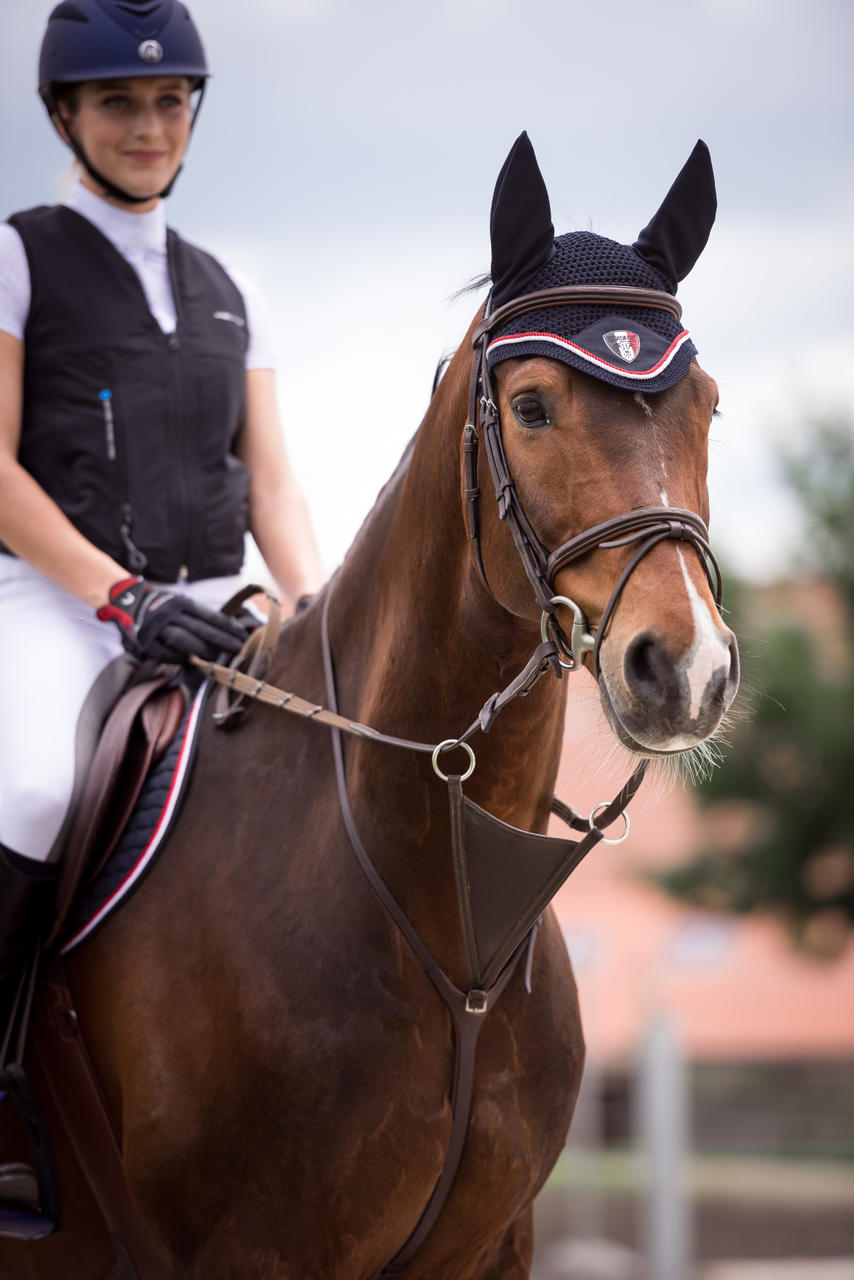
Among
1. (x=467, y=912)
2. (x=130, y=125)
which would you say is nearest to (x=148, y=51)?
(x=130, y=125)

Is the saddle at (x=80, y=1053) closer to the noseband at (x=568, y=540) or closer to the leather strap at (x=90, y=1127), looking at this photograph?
the leather strap at (x=90, y=1127)

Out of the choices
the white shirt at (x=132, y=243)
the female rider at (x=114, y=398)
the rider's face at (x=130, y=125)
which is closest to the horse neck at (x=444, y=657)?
the female rider at (x=114, y=398)

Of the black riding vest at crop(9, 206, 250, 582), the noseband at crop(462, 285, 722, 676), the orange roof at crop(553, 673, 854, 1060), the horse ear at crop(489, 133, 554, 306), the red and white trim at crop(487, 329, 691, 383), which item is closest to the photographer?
the noseband at crop(462, 285, 722, 676)

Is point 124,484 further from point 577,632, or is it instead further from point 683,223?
point 577,632

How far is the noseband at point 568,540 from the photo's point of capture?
2588 millimetres

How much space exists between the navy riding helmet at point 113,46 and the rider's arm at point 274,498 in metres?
0.73

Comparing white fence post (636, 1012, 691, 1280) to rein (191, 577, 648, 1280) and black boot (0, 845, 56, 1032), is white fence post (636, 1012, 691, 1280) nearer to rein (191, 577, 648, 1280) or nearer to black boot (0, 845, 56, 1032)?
rein (191, 577, 648, 1280)

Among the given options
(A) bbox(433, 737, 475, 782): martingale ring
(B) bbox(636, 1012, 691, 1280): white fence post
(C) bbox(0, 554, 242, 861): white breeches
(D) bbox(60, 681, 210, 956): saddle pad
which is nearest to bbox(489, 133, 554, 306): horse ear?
(A) bbox(433, 737, 475, 782): martingale ring

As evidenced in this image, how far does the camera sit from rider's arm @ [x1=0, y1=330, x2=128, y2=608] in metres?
3.87

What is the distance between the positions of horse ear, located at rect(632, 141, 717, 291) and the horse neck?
0.45 m

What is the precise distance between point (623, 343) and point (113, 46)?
228 cm

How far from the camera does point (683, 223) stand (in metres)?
3.06

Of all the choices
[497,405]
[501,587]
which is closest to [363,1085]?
[501,587]

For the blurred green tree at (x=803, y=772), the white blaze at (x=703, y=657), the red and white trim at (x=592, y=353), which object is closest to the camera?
the white blaze at (x=703, y=657)
